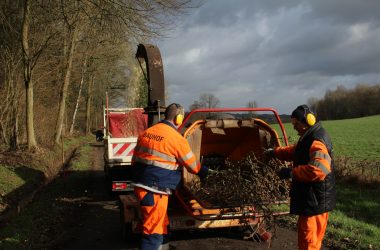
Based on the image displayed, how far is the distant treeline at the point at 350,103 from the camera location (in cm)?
9925

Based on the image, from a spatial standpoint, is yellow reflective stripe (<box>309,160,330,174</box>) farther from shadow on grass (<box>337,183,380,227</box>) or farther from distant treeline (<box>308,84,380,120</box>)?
distant treeline (<box>308,84,380,120</box>)

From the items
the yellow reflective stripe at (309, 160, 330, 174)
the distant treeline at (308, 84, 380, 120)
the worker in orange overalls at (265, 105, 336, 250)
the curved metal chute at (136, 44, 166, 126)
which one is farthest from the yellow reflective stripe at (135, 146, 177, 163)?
the distant treeline at (308, 84, 380, 120)

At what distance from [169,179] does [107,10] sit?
27.1ft

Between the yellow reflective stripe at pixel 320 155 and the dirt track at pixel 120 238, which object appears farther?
the dirt track at pixel 120 238

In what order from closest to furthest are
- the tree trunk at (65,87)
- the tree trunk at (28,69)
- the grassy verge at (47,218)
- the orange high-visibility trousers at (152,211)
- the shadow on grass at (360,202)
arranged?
the orange high-visibility trousers at (152,211) < the grassy verge at (47,218) < the shadow on grass at (360,202) < the tree trunk at (28,69) < the tree trunk at (65,87)

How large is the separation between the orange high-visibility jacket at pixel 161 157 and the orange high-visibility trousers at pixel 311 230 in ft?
4.43

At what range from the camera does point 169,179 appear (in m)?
5.10

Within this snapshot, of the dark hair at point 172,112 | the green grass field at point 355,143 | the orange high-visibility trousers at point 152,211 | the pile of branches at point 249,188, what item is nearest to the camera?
the orange high-visibility trousers at point 152,211

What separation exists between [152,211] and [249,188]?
5.38ft

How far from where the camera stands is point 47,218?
865 centimetres

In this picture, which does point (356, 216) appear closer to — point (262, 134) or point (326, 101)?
point (262, 134)

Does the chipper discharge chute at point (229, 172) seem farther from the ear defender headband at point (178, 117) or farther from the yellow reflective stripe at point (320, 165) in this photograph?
the yellow reflective stripe at point (320, 165)

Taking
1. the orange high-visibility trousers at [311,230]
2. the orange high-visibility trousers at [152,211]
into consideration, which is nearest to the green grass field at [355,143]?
the orange high-visibility trousers at [311,230]

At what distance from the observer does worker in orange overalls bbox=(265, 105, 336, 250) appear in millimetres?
4707
